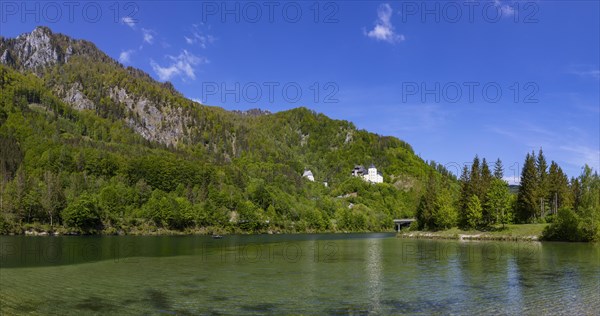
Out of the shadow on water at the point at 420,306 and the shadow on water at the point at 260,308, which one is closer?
the shadow on water at the point at 260,308

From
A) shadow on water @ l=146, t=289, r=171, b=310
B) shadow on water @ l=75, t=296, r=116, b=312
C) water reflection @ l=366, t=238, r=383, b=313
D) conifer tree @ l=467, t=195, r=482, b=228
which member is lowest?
water reflection @ l=366, t=238, r=383, b=313

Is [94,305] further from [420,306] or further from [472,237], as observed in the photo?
[472,237]

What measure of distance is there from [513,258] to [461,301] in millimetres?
35973

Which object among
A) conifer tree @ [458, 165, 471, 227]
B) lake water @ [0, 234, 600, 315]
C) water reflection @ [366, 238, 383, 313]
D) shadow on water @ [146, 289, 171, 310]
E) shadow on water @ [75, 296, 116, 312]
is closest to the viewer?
shadow on water @ [75, 296, 116, 312]

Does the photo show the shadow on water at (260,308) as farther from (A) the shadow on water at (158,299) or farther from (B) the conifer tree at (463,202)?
(B) the conifer tree at (463,202)

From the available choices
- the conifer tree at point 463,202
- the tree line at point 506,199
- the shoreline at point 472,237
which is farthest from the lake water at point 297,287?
the conifer tree at point 463,202

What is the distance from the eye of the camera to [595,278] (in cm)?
4291

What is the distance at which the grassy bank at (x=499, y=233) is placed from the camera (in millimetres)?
103188

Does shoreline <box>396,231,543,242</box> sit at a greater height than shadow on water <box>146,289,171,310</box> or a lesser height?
lesser

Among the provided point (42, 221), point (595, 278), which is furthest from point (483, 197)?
point (42, 221)

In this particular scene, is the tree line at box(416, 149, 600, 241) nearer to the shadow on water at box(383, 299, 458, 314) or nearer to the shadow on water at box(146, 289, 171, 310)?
the shadow on water at box(383, 299, 458, 314)

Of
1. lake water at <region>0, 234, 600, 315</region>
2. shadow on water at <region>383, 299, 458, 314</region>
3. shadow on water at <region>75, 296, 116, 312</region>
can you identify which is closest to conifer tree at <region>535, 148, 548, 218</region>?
lake water at <region>0, 234, 600, 315</region>

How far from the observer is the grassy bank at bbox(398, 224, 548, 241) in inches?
4063

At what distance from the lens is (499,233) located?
11081 cm
